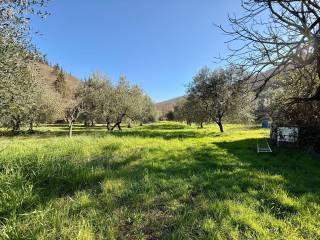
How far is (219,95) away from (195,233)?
27001mm

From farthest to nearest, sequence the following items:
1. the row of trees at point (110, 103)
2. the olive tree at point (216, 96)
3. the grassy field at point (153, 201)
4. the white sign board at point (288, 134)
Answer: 1. the row of trees at point (110, 103)
2. the olive tree at point (216, 96)
3. the white sign board at point (288, 134)
4. the grassy field at point (153, 201)

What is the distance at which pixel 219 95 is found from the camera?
99.9 feet

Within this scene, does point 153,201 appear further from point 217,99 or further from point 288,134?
point 217,99

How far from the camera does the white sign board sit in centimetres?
1515

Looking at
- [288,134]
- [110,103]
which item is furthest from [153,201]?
[110,103]

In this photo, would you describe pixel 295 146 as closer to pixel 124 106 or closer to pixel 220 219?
pixel 220 219

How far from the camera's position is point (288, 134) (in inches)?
603

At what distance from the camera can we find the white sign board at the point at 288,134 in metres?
15.1

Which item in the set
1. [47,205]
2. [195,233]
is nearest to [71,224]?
[47,205]

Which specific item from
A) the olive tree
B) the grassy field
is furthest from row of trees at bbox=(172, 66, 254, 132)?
the grassy field

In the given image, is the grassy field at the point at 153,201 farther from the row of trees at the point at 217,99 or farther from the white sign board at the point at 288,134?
the row of trees at the point at 217,99

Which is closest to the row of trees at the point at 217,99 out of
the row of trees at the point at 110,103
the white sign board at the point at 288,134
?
the row of trees at the point at 110,103

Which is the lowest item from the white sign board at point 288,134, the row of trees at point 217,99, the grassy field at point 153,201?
the grassy field at point 153,201

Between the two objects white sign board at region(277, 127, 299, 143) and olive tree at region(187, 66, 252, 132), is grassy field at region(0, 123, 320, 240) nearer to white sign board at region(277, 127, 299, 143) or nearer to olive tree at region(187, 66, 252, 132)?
white sign board at region(277, 127, 299, 143)
